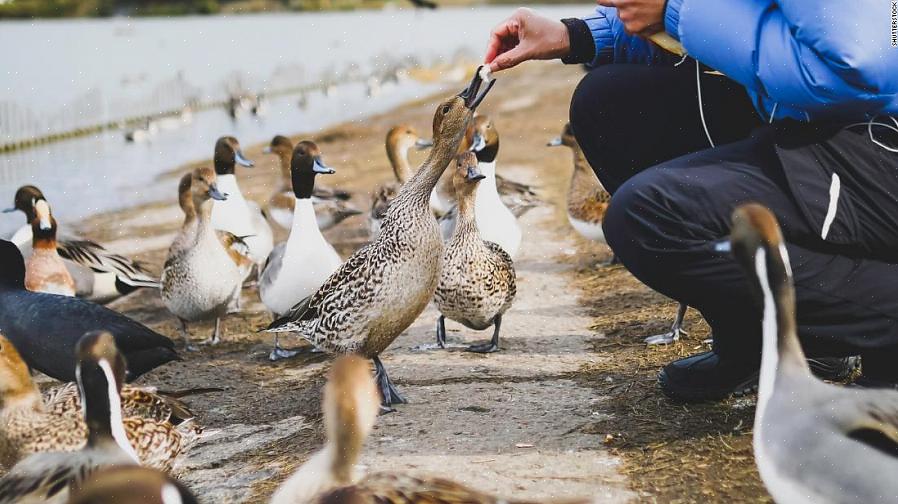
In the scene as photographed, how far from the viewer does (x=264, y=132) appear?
69.7 feet

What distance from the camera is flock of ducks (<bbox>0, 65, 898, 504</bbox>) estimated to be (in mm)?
2803

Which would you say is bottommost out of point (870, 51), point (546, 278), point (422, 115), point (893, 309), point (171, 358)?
point (422, 115)

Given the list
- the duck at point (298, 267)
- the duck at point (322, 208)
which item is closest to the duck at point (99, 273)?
the duck at point (298, 267)

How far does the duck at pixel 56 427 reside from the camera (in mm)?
4039

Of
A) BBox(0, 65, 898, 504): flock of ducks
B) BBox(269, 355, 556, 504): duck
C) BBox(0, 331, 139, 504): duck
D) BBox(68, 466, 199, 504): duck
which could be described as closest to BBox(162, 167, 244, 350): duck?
BBox(0, 65, 898, 504): flock of ducks

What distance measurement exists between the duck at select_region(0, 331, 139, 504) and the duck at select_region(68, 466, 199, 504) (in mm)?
550

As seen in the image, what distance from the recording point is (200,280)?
6469 mm

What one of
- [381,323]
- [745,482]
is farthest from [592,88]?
[745,482]

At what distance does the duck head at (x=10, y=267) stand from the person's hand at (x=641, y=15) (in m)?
3.58

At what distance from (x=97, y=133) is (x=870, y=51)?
63.9 feet

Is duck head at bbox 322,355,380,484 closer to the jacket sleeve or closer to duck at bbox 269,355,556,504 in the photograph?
duck at bbox 269,355,556,504

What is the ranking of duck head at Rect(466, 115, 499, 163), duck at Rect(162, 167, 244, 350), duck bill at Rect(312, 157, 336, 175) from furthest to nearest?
duck head at Rect(466, 115, 499, 163)
duck bill at Rect(312, 157, 336, 175)
duck at Rect(162, 167, 244, 350)

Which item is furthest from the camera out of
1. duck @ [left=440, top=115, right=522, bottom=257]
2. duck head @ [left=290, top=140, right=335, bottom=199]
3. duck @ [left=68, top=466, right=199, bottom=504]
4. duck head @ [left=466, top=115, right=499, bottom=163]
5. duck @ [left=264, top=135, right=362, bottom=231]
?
duck @ [left=264, top=135, right=362, bottom=231]

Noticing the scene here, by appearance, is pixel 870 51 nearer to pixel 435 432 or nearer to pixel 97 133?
pixel 435 432
